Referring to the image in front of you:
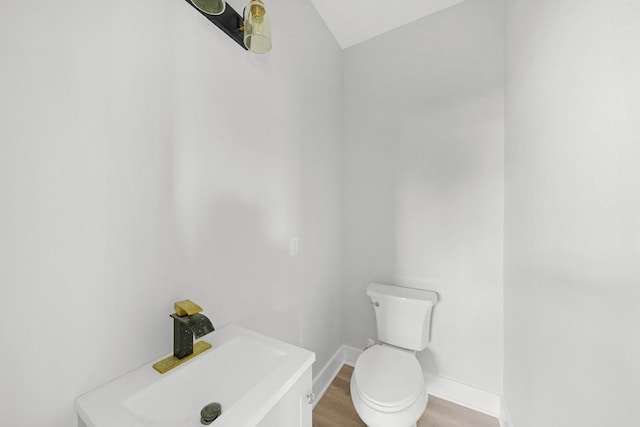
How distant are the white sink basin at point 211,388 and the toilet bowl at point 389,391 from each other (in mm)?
623

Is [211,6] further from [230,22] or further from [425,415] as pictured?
[425,415]

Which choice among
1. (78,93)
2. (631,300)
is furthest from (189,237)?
(631,300)

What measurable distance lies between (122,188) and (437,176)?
1613 mm

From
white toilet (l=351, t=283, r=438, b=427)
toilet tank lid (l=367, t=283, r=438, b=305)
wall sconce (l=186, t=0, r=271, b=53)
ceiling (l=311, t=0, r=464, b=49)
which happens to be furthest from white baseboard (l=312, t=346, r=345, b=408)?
ceiling (l=311, t=0, r=464, b=49)

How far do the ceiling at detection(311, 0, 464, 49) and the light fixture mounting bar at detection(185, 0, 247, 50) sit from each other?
2.72ft

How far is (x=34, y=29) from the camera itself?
0.51 metres

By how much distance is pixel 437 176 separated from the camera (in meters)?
1.55

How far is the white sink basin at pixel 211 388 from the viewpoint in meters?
0.53

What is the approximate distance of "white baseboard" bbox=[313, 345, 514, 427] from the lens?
1425mm

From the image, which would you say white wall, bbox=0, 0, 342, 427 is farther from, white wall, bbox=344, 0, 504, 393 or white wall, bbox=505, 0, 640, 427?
white wall, bbox=505, 0, 640, 427

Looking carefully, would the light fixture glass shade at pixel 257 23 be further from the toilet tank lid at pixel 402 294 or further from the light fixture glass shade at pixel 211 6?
the toilet tank lid at pixel 402 294

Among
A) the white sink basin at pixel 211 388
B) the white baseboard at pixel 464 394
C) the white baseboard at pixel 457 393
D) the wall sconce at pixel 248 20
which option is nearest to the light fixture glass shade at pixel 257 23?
the wall sconce at pixel 248 20

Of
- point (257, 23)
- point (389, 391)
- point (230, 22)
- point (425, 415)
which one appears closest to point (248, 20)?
point (257, 23)

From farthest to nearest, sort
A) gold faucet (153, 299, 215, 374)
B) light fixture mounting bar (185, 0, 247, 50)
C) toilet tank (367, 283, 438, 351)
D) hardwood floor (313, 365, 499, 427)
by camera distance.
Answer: toilet tank (367, 283, 438, 351) < hardwood floor (313, 365, 499, 427) < light fixture mounting bar (185, 0, 247, 50) < gold faucet (153, 299, 215, 374)
